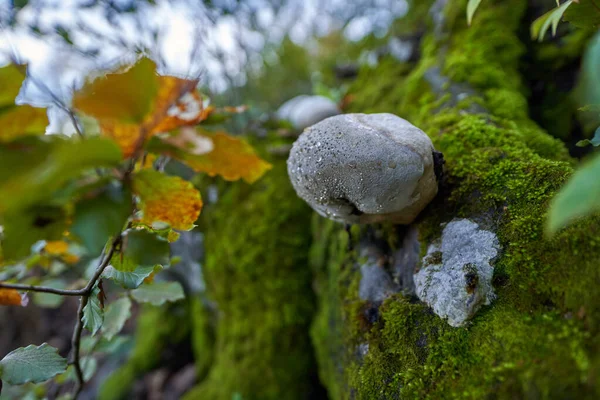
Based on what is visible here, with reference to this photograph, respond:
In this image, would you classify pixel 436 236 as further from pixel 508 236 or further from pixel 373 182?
pixel 373 182

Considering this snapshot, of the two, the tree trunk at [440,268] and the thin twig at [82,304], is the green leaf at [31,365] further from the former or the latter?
the tree trunk at [440,268]

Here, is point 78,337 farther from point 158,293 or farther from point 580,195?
point 580,195

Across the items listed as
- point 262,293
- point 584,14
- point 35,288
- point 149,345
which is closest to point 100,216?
point 35,288

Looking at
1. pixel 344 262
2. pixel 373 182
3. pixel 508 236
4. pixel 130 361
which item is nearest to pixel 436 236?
pixel 508 236

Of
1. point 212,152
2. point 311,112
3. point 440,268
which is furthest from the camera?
→ point 311,112

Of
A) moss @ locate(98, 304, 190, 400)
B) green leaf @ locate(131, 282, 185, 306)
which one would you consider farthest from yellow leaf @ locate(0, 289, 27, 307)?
moss @ locate(98, 304, 190, 400)

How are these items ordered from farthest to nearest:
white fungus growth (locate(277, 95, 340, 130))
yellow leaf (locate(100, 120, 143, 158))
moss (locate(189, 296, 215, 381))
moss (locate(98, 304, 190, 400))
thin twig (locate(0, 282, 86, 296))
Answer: moss (locate(98, 304, 190, 400)) < moss (locate(189, 296, 215, 381)) < white fungus growth (locate(277, 95, 340, 130)) < thin twig (locate(0, 282, 86, 296)) < yellow leaf (locate(100, 120, 143, 158))

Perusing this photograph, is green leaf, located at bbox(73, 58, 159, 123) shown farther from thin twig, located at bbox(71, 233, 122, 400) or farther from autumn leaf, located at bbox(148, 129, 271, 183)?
thin twig, located at bbox(71, 233, 122, 400)
